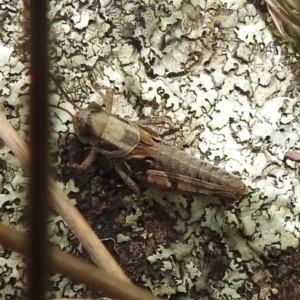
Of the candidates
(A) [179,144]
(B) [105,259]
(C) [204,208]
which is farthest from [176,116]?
(B) [105,259]

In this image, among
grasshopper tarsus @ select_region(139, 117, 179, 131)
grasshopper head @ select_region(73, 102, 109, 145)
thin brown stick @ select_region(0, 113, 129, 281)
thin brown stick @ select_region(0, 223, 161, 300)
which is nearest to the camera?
thin brown stick @ select_region(0, 223, 161, 300)

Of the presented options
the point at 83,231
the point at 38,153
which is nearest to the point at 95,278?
the point at 38,153

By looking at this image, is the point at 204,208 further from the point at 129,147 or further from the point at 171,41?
the point at 171,41

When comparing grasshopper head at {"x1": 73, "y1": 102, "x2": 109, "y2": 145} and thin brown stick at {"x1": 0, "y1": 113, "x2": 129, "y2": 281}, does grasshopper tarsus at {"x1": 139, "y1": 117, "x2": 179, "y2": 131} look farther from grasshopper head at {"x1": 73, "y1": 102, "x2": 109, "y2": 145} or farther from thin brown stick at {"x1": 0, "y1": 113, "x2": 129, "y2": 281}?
thin brown stick at {"x1": 0, "y1": 113, "x2": 129, "y2": 281}

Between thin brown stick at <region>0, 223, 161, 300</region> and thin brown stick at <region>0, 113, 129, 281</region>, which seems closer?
thin brown stick at <region>0, 223, 161, 300</region>

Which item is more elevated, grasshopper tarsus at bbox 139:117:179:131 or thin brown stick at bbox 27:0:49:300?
grasshopper tarsus at bbox 139:117:179:131

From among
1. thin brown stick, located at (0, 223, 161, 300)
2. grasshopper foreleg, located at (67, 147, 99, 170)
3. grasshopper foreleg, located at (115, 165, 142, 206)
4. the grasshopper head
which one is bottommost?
thin brown stick, located at (0, 223, 161, 300)

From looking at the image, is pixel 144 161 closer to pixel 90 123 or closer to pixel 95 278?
pixel 90 123

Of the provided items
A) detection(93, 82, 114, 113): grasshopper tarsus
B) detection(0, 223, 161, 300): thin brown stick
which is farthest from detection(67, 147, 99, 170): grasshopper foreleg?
detection(0, 223, 161, 300): thin brown stick
